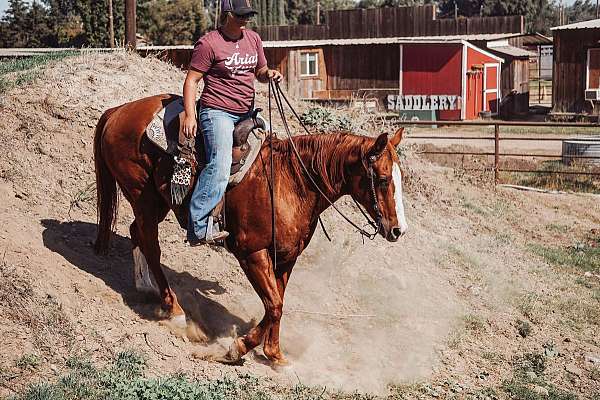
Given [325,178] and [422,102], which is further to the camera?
[422,102]

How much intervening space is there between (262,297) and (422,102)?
2957 centimetres

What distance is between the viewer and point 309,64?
3856 centimetres

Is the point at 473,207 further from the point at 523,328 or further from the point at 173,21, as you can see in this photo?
the point at 173,21

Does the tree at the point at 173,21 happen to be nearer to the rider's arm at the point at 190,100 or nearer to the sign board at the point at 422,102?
the sign board at the point at 422,102

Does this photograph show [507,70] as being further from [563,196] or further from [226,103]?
[226,103]

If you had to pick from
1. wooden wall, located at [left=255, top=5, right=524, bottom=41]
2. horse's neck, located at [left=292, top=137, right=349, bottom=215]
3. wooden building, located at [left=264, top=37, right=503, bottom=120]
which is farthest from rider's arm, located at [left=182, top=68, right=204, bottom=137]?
wooden wall, located at [left=255, top=5, right=524, bottom=41]

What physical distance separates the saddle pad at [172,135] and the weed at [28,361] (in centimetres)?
197

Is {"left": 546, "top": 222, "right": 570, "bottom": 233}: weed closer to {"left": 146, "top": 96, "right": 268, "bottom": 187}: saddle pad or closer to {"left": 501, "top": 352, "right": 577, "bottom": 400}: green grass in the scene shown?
{"left": 501, "top": 352, "right": 577, "bottom": 400}: green grass

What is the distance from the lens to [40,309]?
627cm

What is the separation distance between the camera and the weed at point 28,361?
221 inches

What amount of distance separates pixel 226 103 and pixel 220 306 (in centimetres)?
222

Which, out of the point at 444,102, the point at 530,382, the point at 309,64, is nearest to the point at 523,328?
the point at 530,382

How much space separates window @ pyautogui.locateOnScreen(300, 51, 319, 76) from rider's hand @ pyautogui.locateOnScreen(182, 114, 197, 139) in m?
32.5

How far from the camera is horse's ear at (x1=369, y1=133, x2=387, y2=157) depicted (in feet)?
19.4
